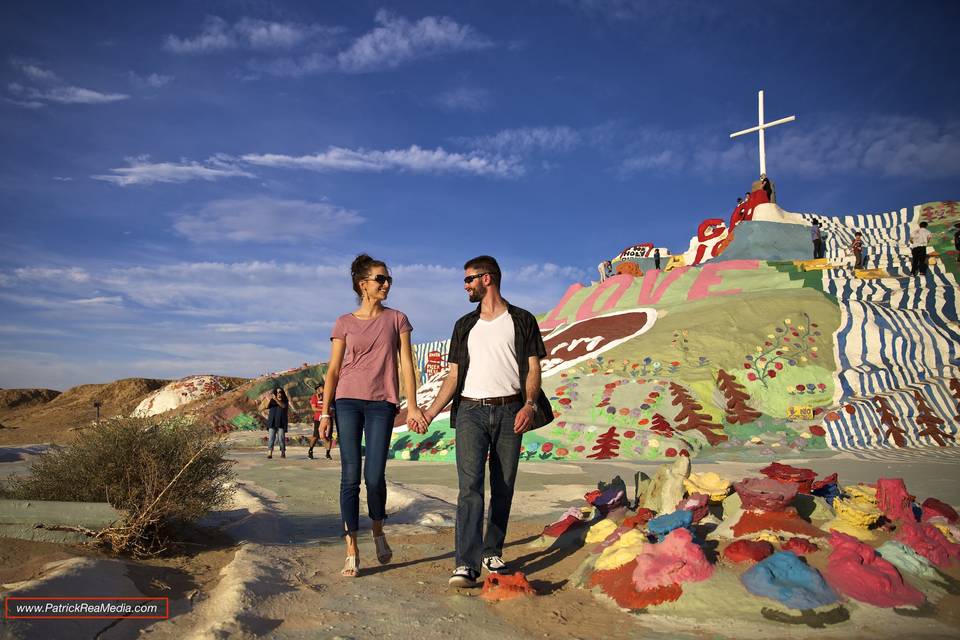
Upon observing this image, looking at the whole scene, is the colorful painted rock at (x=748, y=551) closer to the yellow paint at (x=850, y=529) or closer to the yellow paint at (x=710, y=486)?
the yellow paint at (x=850, y=529)

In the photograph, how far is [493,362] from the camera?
11.2 ft

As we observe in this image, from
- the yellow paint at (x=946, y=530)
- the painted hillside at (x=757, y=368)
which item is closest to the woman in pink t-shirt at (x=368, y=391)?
the yellow paint at (x=946, y=530)

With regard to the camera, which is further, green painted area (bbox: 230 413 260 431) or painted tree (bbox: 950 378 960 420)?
green painted area (bbox: 230 413 260 431)

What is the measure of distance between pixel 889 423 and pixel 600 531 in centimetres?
848

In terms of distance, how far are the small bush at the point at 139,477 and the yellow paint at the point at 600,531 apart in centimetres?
248

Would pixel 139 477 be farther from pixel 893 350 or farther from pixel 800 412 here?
pixel 893 350

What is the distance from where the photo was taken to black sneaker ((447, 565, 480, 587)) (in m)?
3.17

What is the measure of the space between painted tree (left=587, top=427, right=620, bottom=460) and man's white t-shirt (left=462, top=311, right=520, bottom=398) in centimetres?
684

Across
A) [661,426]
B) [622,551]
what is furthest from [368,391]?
[661,426]

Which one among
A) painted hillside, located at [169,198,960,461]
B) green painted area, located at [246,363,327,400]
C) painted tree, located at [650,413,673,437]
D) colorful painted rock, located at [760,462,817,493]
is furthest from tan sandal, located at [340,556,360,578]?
green painted area, located at [246,363,327,400]

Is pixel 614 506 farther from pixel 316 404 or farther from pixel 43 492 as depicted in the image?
pixel 316 404

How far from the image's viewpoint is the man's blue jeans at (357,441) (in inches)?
137

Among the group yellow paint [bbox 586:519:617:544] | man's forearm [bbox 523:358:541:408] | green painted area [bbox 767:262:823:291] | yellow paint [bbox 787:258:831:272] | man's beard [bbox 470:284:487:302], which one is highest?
yellow paint [bbox 787:258:831:272]

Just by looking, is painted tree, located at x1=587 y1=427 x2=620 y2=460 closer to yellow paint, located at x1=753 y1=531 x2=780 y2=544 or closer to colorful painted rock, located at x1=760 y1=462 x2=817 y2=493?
colorful painted rock, located at x1=760 y1=462 x2=817 y2=493
